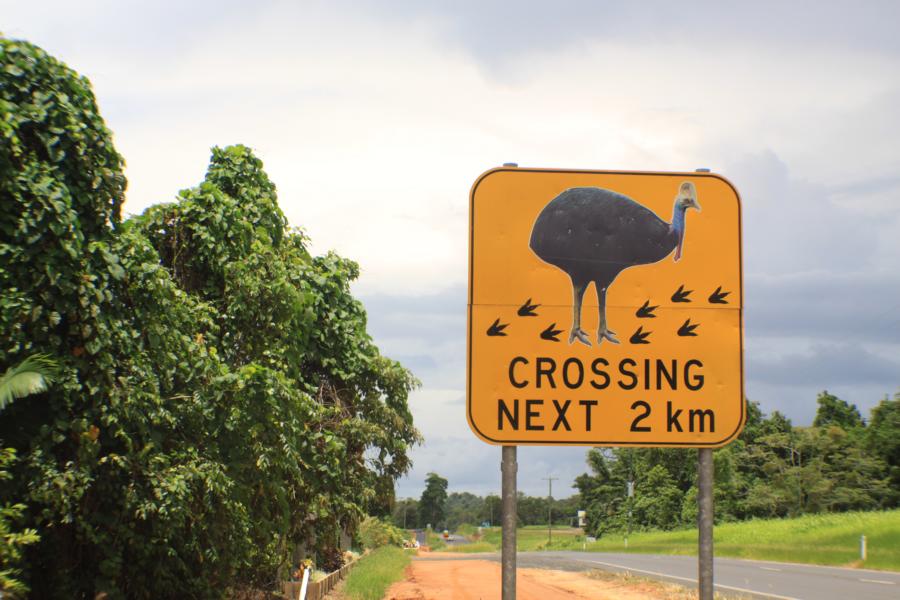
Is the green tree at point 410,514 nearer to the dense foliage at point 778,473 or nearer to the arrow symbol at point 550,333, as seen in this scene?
the dense foliage at point 778,473

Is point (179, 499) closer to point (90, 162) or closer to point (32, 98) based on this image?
point (90, 162)

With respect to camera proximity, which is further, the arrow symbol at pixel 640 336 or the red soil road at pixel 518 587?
the red soil road at pixel 518 587

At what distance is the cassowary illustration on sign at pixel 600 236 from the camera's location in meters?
4.82

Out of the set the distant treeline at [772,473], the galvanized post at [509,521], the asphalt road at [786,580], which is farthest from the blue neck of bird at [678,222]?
the distant treeline at [772,473]

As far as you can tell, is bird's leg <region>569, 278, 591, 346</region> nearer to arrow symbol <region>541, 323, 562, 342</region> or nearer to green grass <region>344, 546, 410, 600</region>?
arrow symbol <region>541, 323, 562, 342</region>

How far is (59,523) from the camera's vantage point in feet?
28.8

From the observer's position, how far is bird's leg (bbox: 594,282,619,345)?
4824mm

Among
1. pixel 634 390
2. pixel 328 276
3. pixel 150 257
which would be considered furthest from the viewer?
pixel 328 276

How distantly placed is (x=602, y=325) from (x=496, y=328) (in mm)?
526

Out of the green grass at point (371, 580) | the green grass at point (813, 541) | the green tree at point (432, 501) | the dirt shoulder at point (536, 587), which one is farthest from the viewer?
the green tree at point (432, 501)

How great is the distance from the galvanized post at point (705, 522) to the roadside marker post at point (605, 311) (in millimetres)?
14

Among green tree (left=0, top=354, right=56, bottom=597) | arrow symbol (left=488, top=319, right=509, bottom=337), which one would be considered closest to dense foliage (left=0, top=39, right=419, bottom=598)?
green tree (left=0, top=354, right=56, bottom=597)

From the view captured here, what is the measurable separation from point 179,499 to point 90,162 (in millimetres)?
3092

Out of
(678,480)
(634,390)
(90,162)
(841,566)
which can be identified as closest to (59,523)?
(90,162)
